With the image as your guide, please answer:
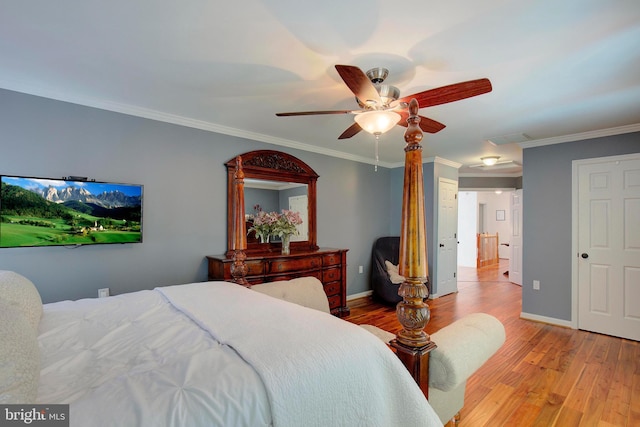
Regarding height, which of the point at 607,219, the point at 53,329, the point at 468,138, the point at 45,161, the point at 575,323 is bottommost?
the point at 575,323

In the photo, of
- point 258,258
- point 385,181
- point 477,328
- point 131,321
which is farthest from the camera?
point 385,181

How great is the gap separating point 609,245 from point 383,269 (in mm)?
2870

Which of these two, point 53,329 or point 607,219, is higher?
point 607,219

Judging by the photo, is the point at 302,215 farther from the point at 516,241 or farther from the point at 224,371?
the point at 516,241

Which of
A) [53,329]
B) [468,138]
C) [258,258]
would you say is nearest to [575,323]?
[468,138]

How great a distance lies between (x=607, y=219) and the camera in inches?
142

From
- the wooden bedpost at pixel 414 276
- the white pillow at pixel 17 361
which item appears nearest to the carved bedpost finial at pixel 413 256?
the wooden bedpost at pixel 414 276

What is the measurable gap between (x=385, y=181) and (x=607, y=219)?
124 inches

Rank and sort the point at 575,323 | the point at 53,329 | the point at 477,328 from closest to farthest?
the point at 53,329 → the point at 477,328 → the point at 575,323

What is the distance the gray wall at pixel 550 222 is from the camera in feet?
12.6

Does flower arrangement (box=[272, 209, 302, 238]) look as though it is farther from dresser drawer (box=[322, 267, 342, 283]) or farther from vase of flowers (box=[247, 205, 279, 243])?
dresser drawer (box=[322, 267, 342, 283])

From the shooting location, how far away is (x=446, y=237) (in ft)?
18.1

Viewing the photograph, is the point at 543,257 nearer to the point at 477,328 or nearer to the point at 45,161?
the point at 477,328

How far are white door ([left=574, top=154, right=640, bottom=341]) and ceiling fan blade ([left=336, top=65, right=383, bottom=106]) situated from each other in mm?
3359
